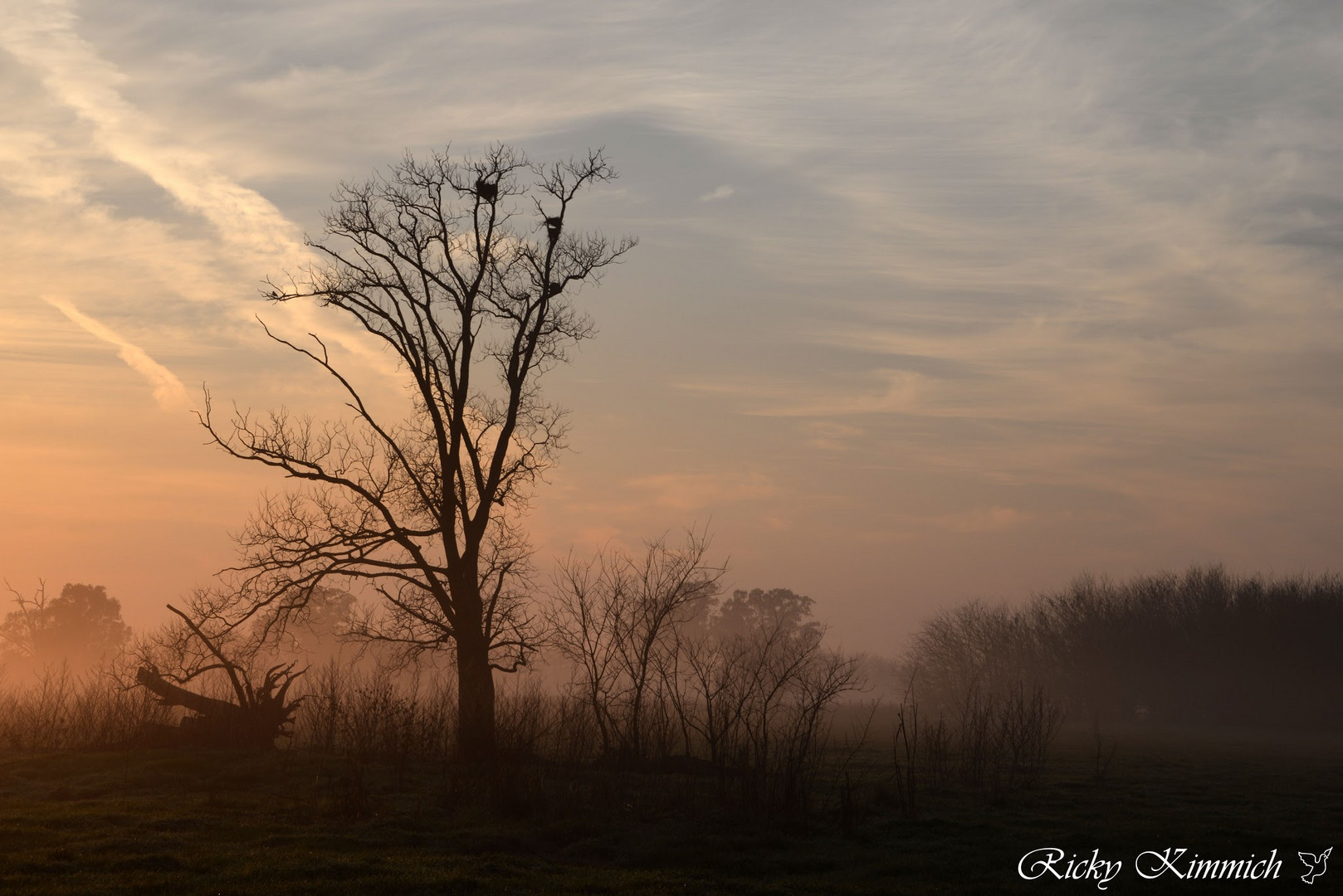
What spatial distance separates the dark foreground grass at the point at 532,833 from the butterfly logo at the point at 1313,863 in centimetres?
17

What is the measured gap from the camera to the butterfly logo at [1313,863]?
1378cm

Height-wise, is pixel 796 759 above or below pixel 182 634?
below

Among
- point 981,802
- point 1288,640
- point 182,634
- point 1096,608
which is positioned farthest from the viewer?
point 1096,608

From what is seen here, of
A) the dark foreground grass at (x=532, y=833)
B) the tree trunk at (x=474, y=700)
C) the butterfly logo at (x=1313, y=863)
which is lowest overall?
the butterfly logo at (x=1313, y=863)

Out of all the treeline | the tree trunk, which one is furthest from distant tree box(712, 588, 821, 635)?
the tree trunk

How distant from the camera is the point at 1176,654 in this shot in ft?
251

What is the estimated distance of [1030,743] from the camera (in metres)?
26.2

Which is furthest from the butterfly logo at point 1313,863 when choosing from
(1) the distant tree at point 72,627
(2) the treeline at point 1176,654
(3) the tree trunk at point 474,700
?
(1) the distant tree at point 72,627

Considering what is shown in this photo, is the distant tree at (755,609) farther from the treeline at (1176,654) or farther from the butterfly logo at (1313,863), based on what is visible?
the butterfly logo at (1313,863)

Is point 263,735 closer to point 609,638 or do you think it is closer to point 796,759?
point 609,638

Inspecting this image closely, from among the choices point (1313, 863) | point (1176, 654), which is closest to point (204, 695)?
point (1313, 863)

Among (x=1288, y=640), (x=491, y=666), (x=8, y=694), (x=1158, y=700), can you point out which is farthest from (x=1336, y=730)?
(x=8, y=694)

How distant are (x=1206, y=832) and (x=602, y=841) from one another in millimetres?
10171

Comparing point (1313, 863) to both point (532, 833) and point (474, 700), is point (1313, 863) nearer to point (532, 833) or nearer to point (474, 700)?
point (532, 833)
